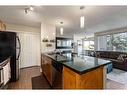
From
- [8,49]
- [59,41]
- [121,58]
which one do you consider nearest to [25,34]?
[59,41]

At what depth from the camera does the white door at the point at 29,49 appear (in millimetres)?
4664

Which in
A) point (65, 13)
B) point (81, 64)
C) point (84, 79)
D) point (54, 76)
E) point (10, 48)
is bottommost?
point (54, 76)

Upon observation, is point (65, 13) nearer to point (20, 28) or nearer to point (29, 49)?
point (20, 28)

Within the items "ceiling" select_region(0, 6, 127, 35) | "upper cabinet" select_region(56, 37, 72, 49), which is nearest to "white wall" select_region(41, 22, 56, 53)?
"upper cabinet" select_region(56, 37, 72, 49)

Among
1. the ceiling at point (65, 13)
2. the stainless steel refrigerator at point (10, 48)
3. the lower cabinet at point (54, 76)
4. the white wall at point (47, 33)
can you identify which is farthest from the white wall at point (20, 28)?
the lower cabinet at point (54, 76)

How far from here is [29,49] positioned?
193 inches

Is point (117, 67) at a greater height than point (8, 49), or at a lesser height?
lesser

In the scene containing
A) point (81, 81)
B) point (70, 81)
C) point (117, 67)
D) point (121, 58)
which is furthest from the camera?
point (121, 58)

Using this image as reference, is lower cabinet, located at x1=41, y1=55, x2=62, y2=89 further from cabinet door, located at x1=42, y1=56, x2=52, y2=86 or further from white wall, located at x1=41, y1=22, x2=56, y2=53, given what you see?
white wall, located at x1=41, y1=22, x2=56, y2=53

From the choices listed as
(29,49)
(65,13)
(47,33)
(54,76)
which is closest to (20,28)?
(29,49)

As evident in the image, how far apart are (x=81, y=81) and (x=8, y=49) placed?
2.47m

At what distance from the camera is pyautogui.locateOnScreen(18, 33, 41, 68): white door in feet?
15.3
